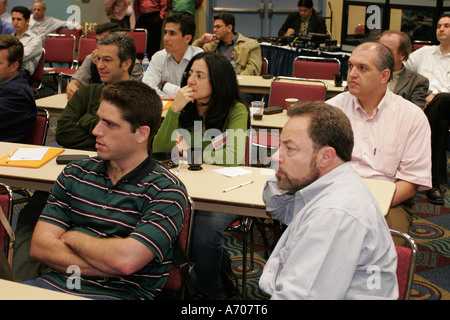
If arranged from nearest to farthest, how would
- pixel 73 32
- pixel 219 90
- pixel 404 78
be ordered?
pixel 219 90 → pixel 404 78 → pixel 73 32

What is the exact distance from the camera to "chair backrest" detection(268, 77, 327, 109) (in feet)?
13.9

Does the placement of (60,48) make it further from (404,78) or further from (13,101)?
(404,78)

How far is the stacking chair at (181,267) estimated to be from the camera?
1940 millimetres

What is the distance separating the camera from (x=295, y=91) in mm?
4332

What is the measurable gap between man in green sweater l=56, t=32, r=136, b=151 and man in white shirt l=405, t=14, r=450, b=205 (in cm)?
262

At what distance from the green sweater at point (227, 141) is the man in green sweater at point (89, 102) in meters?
0.47

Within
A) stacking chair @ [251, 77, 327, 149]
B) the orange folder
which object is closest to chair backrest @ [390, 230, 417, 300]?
the orange folder

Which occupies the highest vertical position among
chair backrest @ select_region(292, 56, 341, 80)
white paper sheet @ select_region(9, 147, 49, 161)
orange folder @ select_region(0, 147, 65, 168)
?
chair backrest @ select_region(292, 56, 341, 80)

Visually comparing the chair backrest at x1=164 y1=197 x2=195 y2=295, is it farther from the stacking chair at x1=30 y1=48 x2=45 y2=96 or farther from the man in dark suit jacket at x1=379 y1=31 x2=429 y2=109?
the stacking chair at x1=30 y1=48 x2=45 y2=96

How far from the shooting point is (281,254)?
1.66 meters

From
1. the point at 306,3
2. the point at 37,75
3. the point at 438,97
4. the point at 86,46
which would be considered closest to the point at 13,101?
the point at 37,75

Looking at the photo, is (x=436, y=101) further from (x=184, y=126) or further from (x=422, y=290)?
(x=184, y=126)

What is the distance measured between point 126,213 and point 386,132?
Answer: 61.6 inches

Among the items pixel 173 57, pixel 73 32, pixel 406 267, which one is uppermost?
pixel 73 32
